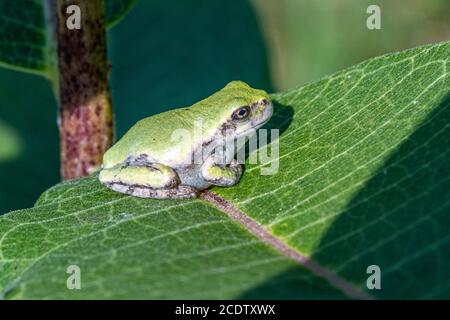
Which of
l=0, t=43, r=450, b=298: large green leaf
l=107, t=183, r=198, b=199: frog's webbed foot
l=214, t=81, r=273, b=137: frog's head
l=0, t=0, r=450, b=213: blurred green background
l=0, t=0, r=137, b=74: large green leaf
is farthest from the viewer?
l=0, t=0, r=450, b=213: blurred green background

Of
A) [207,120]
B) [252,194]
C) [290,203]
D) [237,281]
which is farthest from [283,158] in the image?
[237,281]

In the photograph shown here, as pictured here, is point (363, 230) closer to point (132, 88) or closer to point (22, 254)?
point (22, 254)

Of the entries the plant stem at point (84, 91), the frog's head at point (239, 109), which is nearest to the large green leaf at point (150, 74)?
the frog's head at point (239, 109)

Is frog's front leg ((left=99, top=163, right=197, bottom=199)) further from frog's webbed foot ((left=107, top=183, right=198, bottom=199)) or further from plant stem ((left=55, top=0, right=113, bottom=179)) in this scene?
plant stem ((left=55, top=0, right=113, bottom=179))

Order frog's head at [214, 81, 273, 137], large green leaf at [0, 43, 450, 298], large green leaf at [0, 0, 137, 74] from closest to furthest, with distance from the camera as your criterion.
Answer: large green leaf at [0, 43, 450, 298]
large green leaf at [0, 0, 137, 74]
frog's head at [214, 81, 273, 137]

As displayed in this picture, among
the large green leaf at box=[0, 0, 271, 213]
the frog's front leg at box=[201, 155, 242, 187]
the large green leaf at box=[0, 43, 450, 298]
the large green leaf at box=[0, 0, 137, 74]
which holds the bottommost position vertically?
the large green leaf at box=[0, 43, 450, 298]

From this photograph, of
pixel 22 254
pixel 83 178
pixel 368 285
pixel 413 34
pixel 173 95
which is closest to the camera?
pixel 368 285

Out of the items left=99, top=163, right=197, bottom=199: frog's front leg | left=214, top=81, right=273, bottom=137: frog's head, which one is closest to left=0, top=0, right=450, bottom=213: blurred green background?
left=214, top=81, right=273, bottom=137: frog's head
